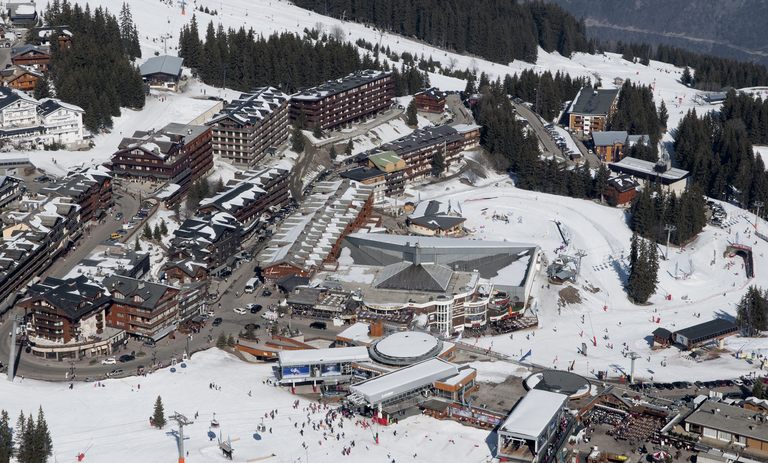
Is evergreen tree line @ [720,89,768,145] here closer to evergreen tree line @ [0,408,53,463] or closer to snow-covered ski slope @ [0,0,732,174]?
snow-covered ski slope @ [0,0,732,174]

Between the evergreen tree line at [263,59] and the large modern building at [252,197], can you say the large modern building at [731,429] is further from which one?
the evergreen tree line at [263,59]

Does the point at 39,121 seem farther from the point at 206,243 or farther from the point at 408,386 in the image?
the point at 408,386

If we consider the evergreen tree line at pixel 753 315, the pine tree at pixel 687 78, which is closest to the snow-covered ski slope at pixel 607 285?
the evergreen tree line at pixel 753 315

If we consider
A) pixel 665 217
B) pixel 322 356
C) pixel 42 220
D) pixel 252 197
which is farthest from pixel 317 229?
pixel 665 217

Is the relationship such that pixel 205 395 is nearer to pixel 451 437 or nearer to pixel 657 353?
pixel 451 437

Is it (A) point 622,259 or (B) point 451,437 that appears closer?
(B) point 451,437

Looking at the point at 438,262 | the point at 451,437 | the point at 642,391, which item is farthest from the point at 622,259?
the point at 451,437
